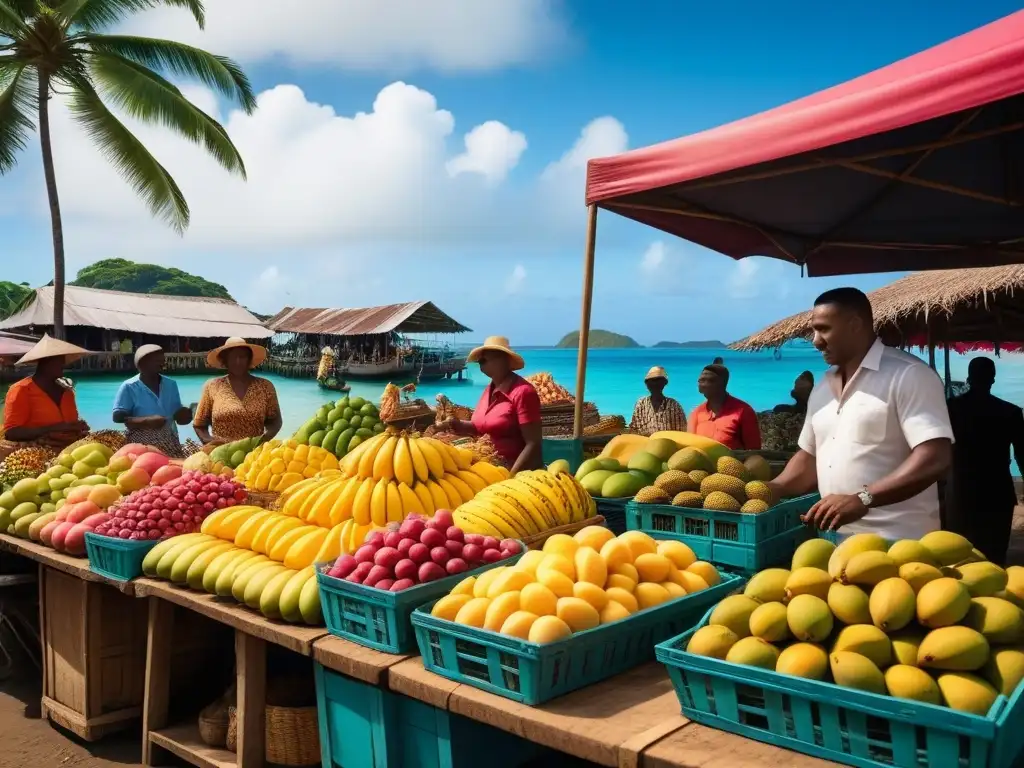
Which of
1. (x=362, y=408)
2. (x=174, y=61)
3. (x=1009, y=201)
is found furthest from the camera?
(x=174, y=61)

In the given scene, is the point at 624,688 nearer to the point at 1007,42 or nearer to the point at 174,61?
the point at 1007,42

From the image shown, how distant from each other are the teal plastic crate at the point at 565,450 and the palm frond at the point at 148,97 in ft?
45.2

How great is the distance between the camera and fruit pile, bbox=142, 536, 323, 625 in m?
2.79

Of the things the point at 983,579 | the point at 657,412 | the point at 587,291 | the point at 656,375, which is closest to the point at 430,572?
the point at 983,579

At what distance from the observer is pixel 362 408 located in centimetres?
584

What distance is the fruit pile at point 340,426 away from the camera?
550 cm

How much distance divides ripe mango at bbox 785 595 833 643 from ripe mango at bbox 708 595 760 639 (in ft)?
0.36

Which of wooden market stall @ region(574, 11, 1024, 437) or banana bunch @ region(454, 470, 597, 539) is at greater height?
wooden market stall @ region(574, 11, 1024, 437)

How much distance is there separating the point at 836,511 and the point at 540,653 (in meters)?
1.10

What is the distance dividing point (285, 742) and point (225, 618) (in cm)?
57

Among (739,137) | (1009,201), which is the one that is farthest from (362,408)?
(1009,201)

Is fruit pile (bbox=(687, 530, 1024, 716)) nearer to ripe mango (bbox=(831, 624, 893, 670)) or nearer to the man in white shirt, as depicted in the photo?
ripe mango (bbox=(831, 624, 893, 670))

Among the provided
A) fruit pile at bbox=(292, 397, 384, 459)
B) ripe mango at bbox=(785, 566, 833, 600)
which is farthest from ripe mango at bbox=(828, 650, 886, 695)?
fruit pile at bbox=(292, 397, 384, 459)

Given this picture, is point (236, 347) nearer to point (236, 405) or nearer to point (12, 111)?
point (236, 405)
